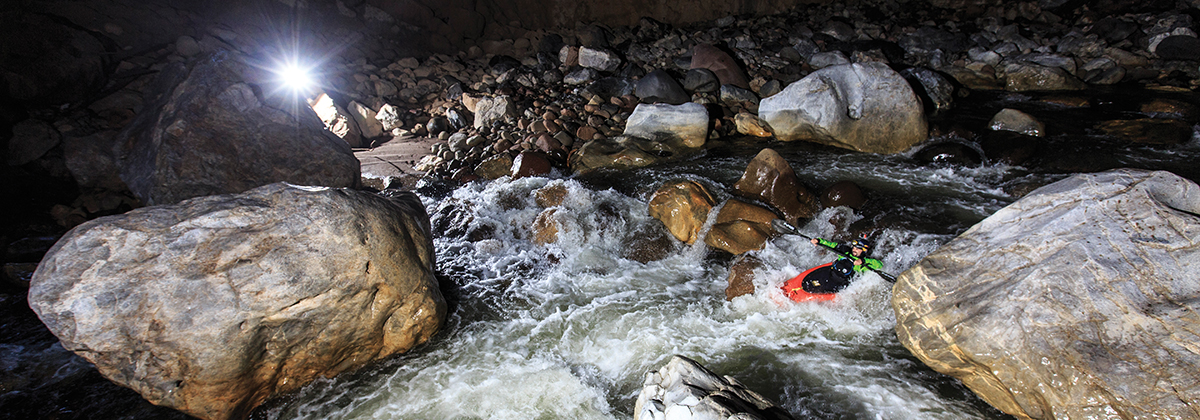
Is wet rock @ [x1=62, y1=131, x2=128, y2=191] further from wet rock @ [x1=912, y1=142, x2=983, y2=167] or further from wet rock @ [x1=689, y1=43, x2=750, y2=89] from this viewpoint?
wet rock @ [x1=912, y1=142, x2=983, y2=167]

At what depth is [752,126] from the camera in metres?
8.88

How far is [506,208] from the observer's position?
22.4 ft

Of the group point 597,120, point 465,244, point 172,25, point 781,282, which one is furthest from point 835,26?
point 172,25

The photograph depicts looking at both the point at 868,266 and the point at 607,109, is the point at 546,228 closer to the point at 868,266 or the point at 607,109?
the point at 868,266

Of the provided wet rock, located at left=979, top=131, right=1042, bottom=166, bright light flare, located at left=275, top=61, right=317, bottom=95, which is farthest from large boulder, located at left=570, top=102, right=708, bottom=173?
bright light flare, located at left=275, top=61, right=317, bottom=95

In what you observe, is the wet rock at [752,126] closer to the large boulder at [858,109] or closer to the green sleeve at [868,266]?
the large boulder at [858,109]

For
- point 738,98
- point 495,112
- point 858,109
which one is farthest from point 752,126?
point 495,112

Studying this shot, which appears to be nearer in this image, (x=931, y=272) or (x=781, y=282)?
(x=931, y=272)

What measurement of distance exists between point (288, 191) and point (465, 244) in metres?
2.67

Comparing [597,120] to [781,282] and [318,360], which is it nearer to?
[781,282]

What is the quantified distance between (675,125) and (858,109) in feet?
10.1

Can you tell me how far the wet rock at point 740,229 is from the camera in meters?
5.41

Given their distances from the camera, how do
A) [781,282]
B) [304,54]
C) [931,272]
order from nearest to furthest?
[931,272]
[781,282]
[304,54]

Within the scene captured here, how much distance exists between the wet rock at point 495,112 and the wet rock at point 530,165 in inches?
77.6
